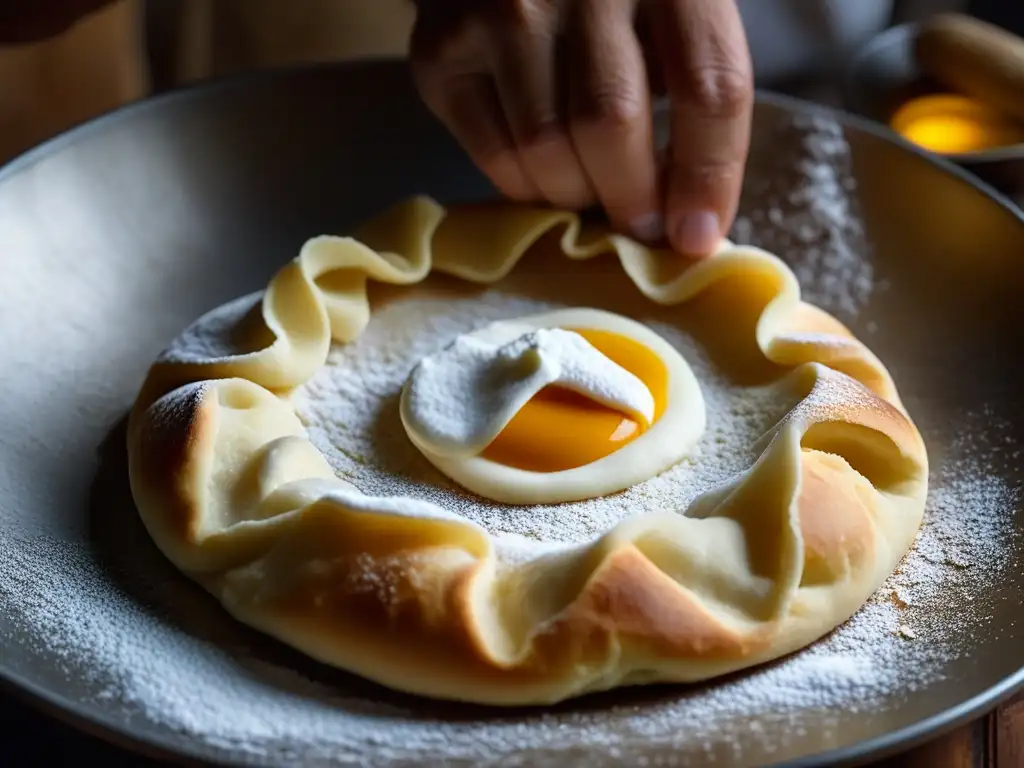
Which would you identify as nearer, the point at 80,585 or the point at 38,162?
the point at 80,585

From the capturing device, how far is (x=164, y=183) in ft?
5.51

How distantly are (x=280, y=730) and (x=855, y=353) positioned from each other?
78 cm

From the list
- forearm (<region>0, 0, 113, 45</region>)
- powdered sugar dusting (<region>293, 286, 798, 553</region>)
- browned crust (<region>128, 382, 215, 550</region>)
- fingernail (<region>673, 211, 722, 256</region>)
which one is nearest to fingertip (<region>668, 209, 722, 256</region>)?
fingernail (<region>673, 211, 722, 256</region>)

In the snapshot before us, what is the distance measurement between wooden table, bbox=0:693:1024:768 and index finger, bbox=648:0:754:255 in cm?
68

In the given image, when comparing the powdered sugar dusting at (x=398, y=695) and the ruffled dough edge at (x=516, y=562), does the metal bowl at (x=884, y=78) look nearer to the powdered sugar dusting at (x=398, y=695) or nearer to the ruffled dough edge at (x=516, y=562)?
the ruffled dough edge at (x=516, y=562)

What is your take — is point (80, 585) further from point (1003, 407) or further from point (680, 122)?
point (1003, 407)

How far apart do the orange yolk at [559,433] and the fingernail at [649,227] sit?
0.36m

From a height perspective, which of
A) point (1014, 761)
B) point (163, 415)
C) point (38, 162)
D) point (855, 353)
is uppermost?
point (38, 162)

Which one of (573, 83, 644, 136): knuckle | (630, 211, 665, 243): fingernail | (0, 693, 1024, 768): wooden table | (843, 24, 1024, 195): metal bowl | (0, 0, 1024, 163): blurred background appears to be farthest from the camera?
(0, 0, 1024, 163): blurred background

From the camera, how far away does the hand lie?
1453 mm

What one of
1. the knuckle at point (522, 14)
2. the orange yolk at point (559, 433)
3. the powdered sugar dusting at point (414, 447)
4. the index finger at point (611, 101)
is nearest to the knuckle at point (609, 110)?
the index finger at point (611, 101)

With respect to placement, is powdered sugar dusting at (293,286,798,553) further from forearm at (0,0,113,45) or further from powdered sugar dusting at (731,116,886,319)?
forearm at (0,0,113,45)

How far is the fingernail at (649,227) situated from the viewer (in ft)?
5.07

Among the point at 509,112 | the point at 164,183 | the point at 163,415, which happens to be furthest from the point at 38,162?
the point at 509,112
